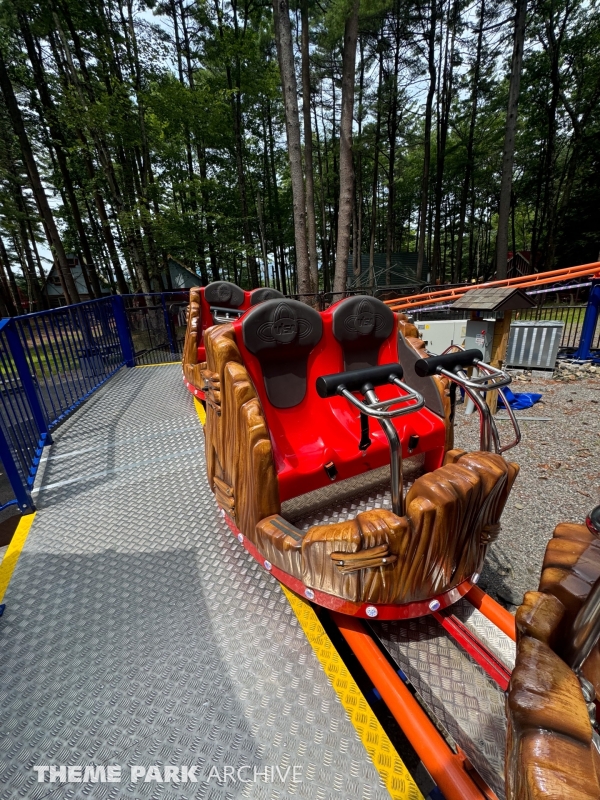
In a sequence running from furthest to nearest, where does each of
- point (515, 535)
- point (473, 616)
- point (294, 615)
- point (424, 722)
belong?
point (515, 535), point (294, 615), point (473, 616), point (424, 722)

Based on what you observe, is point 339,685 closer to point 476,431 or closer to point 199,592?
point 199,592

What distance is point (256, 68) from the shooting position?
13828mm

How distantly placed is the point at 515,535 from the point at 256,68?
18299 millimetres

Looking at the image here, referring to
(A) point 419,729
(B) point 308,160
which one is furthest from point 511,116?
(A) point 419,729

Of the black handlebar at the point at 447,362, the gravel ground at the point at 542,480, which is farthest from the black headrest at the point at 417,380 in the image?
the gravel ground at the point at 542,480

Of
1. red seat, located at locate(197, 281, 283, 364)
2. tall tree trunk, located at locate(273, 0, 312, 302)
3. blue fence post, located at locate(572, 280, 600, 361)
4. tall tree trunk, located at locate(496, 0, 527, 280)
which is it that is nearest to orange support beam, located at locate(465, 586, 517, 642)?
red seat, located at locate(197, 281, 283, 364)

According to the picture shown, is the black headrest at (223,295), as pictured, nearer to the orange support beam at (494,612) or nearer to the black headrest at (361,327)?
the black headrest at (361,327)

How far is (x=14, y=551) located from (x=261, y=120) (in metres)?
23.7

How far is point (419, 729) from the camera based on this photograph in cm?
99

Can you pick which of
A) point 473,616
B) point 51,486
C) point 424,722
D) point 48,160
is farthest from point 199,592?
point 48,160

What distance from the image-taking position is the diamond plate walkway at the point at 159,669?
1026 millimetres

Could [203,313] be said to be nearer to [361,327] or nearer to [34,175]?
[361,327]

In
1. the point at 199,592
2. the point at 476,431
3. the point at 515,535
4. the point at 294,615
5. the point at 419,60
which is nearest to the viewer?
the point at 294,615

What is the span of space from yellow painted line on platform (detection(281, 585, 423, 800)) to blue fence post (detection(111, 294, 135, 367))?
482 cm
